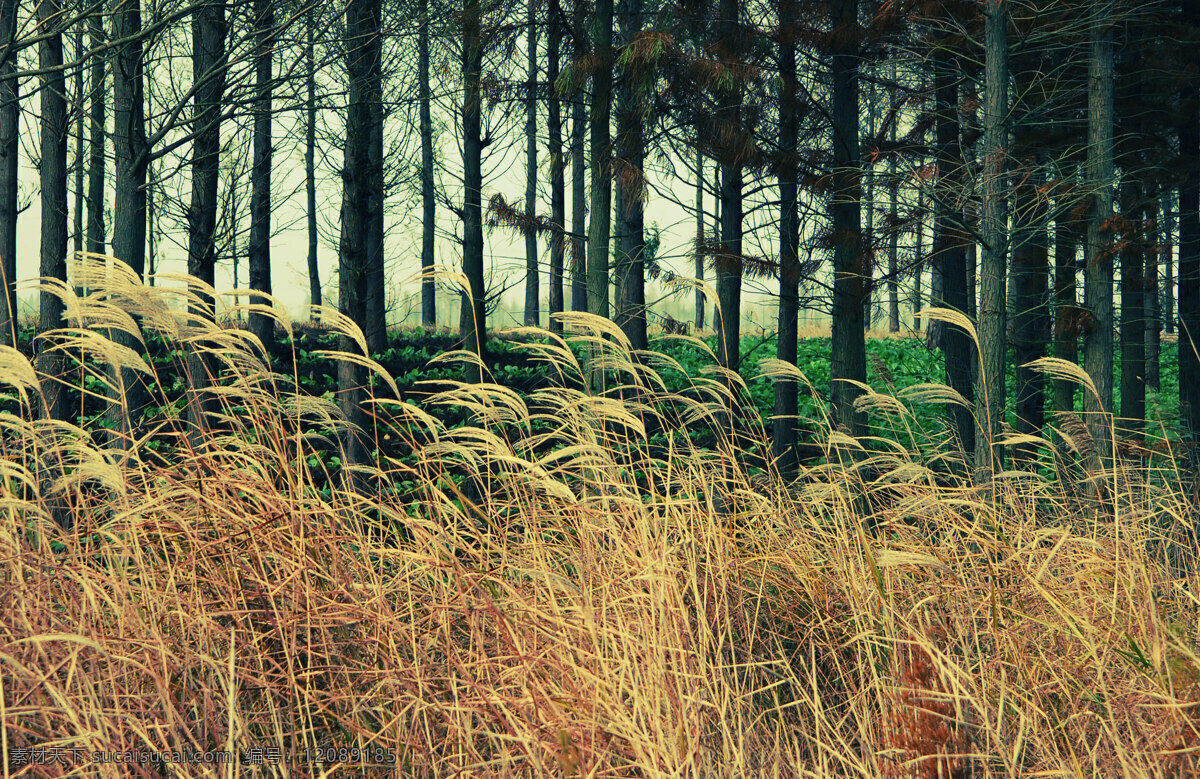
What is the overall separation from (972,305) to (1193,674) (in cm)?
1199

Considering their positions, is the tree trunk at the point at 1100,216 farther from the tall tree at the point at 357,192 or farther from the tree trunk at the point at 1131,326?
the tall tree at the point at 357,192

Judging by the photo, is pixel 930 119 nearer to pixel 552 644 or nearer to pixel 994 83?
pixel 994 83

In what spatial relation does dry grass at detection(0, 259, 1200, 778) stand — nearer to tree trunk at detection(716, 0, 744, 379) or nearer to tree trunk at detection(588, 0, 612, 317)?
tree trunk at detection(716, 0, 744, 379)

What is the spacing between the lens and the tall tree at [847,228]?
29.1ft

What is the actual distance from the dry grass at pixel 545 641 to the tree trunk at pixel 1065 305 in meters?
5.93

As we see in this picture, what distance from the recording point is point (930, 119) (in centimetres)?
971

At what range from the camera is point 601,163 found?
8562mm

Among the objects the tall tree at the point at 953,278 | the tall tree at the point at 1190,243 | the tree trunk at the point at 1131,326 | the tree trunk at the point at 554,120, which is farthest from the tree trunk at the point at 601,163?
the tall tree at the point at 1190,243

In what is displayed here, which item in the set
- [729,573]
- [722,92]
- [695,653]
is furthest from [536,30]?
[695,653]

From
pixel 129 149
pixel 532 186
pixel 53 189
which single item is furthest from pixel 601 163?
pixel 532 186

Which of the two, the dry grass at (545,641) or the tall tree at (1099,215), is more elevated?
the tall tree at (1099,215)

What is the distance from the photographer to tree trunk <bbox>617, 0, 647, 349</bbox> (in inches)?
321

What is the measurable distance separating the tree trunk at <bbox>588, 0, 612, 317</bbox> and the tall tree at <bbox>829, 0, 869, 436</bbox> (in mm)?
2526

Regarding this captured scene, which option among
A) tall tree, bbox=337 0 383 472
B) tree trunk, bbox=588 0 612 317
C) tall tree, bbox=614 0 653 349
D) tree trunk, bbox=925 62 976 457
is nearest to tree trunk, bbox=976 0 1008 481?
tree trunk, bbox=925 62 976 457
